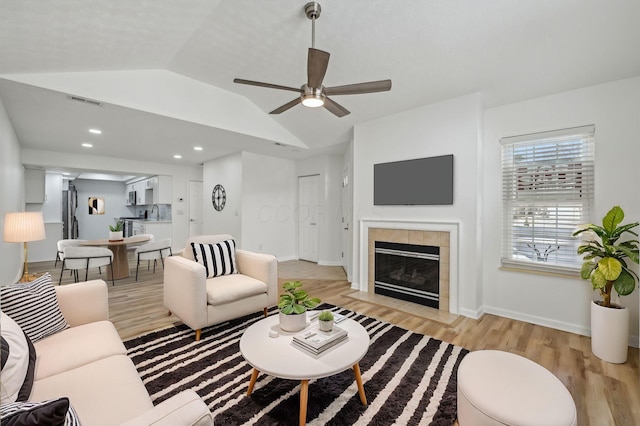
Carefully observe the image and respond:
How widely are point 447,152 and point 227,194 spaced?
445 centimetres

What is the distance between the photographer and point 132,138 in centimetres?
453

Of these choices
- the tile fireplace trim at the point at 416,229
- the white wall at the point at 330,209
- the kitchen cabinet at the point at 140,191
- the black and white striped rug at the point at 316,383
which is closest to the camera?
the black and white striped rug at the point at 316,383

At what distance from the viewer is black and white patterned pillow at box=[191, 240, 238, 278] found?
2914mm

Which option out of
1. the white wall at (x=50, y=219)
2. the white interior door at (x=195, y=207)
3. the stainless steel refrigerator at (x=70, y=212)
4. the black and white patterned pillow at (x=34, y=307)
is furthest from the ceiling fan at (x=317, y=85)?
the stainless steel refrigerator at (x=70, y=212)

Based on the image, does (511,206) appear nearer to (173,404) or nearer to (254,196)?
(173,404)

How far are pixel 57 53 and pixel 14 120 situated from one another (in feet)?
7.00

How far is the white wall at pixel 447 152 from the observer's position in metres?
3.10

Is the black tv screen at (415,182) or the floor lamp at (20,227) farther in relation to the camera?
the black tv screen at (415,182)

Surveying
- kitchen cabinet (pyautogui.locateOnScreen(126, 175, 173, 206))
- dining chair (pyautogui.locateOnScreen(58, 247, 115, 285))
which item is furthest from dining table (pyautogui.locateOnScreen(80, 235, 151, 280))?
kitchen cabinet (pyautogui.locateOnScreen(126, 175, 173, 206))

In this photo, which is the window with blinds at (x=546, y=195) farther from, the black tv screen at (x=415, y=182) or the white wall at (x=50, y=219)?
the white wall at (x=50, y=219)

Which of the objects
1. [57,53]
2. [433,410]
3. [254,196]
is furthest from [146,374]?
[254,196]

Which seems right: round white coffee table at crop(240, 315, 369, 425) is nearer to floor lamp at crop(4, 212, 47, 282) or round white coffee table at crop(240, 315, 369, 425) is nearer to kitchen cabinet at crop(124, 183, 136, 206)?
floor lamp at crop(4, 212, 47, 282)

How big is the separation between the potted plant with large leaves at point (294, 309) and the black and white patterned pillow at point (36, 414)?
3.95 feet

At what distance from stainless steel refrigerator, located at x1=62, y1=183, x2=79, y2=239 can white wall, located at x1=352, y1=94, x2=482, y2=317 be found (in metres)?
9.08
